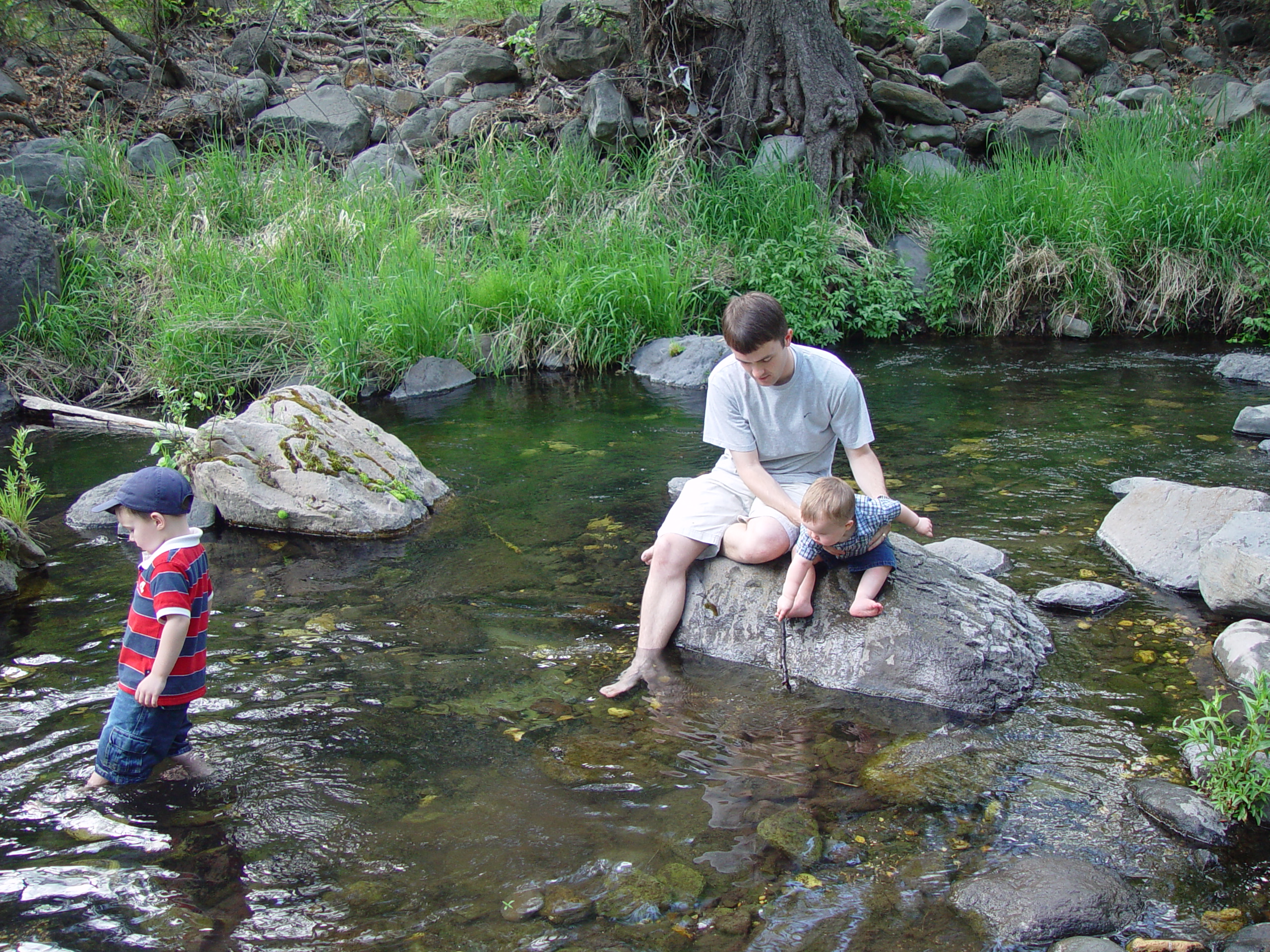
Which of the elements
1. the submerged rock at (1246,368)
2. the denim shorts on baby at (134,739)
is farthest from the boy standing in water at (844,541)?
the submerged rock at (1246,368)

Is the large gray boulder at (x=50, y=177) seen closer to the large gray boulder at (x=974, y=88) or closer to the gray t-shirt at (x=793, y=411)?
the gray t-shirt at (x=793, y=411)

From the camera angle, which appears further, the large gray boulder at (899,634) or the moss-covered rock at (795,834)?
the large gray boulder at (899,634)

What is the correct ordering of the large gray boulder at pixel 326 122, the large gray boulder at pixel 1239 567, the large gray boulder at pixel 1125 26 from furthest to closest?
the large gray boulder at pixel 1125 26, the large gray boulder at pixel 326 122, the large gray boulder at pixel 1239 567

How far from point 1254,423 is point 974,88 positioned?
881 cm

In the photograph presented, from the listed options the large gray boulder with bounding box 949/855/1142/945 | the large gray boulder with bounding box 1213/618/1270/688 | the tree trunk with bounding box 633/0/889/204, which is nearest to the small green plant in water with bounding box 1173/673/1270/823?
the large gray boulder with bounding box 949/855/1142/945

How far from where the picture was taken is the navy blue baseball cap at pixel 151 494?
3.04m

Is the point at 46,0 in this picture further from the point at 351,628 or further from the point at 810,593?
the point at 810,593

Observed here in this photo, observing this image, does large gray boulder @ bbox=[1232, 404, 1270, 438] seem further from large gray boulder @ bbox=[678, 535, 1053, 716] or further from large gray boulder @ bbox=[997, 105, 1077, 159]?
large gray boulder @ bbox=[997, 105, 1077, 159]

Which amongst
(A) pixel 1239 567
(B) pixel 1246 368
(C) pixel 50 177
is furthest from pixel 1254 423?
(C) pixel 50 177

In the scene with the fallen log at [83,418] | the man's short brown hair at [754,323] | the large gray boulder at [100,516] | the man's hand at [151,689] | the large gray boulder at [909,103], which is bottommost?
the large gray boulder at [100,516]

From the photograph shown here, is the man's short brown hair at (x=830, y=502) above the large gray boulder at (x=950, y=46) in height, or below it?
below

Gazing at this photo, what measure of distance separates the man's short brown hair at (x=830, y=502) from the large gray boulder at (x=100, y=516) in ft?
13.7

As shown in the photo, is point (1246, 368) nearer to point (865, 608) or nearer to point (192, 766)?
point (865, 608)

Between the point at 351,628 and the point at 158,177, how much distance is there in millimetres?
9087
